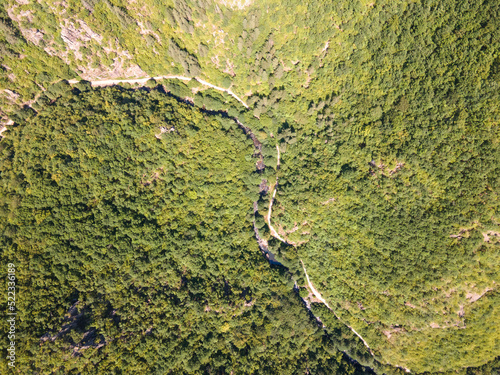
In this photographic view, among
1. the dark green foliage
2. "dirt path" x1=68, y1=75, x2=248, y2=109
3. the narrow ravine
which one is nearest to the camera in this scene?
the dark green foliage

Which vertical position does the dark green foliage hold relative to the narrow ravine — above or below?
below

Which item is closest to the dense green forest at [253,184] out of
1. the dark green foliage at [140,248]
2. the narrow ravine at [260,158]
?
the dark green foliage at [140,248]

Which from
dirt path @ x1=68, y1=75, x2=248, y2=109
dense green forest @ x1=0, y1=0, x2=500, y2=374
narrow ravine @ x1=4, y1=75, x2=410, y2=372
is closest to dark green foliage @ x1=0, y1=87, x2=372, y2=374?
dense green forest @ x1=0, y1=0, x2=500, y2=374

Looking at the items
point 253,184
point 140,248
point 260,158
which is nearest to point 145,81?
point 260,158

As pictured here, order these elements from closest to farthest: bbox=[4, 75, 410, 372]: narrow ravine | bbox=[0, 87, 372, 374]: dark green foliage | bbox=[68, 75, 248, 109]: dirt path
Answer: bbox=[0, 87, 372, 374]: dark green foliage < bbox=[68, 75, 248, 109]: dirt path < bbox=[4, 75, 410, 372]: narrow ravine

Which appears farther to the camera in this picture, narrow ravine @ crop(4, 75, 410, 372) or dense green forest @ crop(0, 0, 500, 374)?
narrow ravine @ crop(4, 75, 410, 372)

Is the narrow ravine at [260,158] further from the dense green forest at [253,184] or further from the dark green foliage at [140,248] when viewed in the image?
the dark green foliage at [140,248]

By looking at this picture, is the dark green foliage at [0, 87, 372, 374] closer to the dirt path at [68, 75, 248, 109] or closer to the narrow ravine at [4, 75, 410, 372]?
the narrow ravine at [4, 75, 410, 372]

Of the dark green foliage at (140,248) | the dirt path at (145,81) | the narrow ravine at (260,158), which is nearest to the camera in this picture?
the dark green foliage at (140,248)
